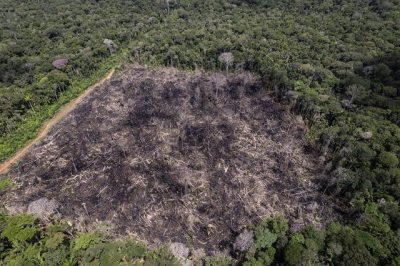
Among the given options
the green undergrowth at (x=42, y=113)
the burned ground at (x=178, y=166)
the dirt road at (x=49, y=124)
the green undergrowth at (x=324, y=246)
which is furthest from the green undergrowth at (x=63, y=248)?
the green undergrowth at (x=42, y=113)

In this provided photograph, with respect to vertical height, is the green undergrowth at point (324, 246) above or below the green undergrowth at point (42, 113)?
below

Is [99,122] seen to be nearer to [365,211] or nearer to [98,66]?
[98,66]

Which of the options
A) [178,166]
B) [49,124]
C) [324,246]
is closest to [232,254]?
[324,246]

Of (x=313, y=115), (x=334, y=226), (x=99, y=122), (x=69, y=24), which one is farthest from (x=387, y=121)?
(x=69, y=24)

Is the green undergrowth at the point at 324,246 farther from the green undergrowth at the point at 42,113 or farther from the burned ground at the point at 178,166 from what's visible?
the green undergrowth at the point at 42,113

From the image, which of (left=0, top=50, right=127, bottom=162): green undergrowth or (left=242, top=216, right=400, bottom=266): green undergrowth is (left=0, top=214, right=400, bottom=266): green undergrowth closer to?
(left=242, top=216, right=400, bottom=266): green undergrowth

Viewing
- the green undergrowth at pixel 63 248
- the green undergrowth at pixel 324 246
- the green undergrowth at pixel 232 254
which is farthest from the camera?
the green undergrowth at pixel 63 248
